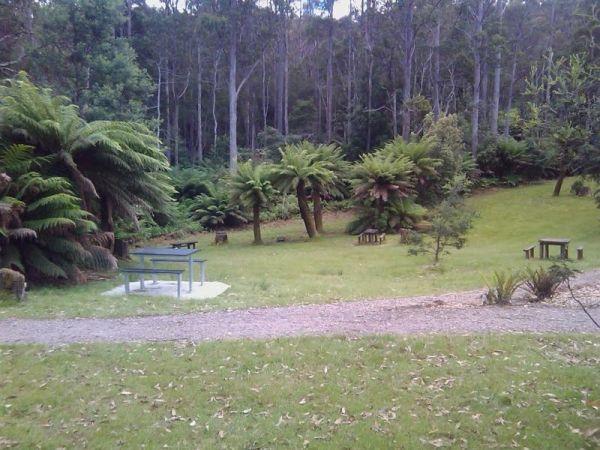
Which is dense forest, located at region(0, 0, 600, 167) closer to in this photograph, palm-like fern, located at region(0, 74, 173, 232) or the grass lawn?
the grass lawn

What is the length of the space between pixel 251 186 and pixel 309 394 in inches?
587

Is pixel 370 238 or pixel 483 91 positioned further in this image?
pixel 483 91

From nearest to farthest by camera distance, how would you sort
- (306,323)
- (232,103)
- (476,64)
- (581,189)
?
(306,323), (581,189), (476,64), (232,103)

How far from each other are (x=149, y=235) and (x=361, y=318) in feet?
59.4

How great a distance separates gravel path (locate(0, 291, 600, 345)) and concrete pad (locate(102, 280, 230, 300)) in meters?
1.64

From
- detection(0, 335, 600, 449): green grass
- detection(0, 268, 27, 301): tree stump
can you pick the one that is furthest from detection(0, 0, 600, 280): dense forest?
detection(0, 335, 600, 449): green grass

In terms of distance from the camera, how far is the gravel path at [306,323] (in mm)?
6977

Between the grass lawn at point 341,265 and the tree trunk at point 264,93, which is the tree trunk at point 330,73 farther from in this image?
the grass lawn at point 341,265

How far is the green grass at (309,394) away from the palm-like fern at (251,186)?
13173 millimetres

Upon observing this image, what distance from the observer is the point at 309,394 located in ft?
17.0

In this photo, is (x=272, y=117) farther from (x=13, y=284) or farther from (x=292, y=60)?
(x=13, y=284)

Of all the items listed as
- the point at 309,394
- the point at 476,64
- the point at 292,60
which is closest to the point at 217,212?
the point at 476,64

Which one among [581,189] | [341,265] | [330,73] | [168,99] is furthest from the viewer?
[168,99]

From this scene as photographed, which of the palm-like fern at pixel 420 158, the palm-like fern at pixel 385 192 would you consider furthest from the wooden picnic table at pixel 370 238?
the palm-like fern at pixel 420 158
